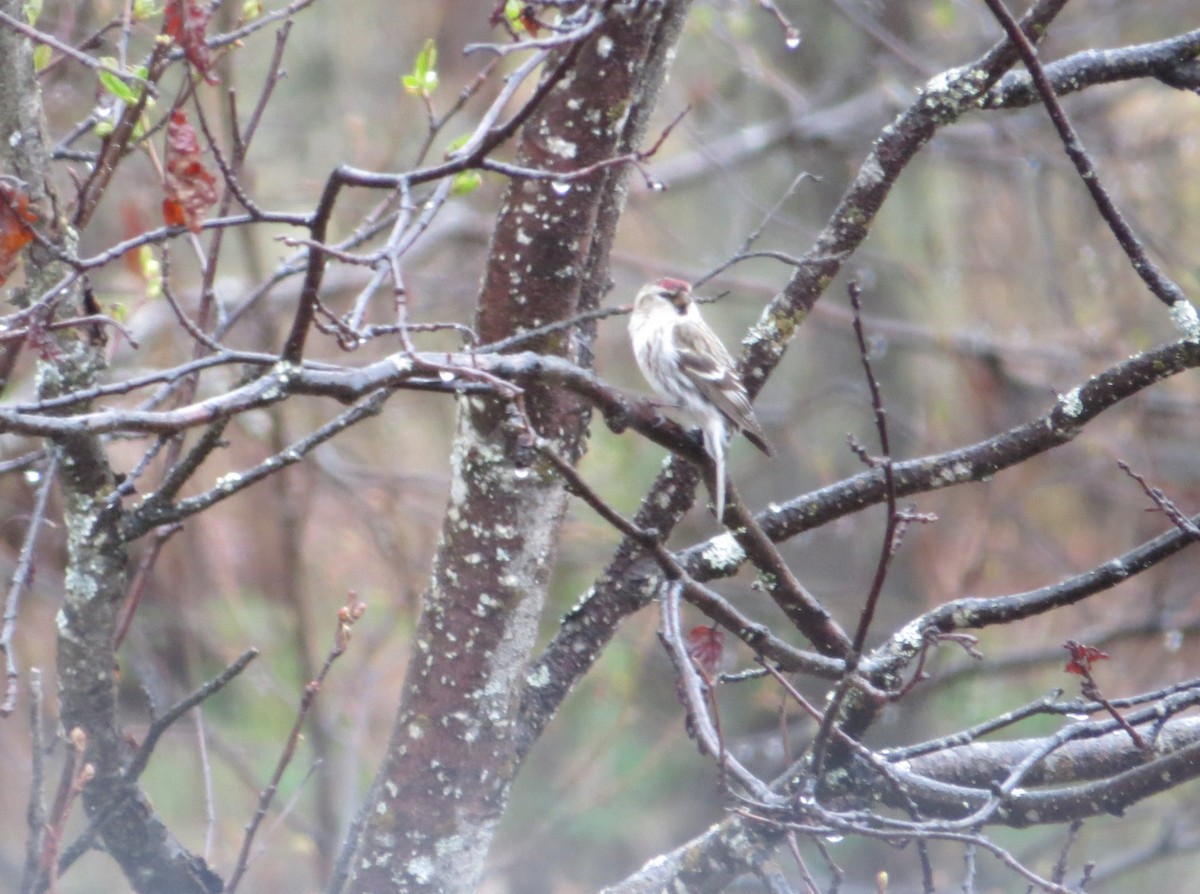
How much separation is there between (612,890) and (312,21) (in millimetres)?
6725

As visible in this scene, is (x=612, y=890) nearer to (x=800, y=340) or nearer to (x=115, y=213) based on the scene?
(x=115, y=213)

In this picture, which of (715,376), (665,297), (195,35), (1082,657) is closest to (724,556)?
(715,376)

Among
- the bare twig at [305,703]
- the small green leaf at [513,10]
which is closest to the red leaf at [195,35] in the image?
the small green leaf at [513,10]

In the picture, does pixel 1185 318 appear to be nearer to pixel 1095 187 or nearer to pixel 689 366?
pixel 1095 187

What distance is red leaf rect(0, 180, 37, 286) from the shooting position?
1.73m

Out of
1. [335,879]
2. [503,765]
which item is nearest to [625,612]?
[503,765]

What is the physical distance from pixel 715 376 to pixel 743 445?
4561mm

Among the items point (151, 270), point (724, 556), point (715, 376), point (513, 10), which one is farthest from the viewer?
point (715, 376)

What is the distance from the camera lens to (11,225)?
175 cm

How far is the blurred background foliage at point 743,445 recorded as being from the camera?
17.5 feet

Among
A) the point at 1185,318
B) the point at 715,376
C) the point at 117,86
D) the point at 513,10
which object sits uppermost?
the point at 513,10

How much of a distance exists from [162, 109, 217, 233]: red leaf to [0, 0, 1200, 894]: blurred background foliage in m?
3.06

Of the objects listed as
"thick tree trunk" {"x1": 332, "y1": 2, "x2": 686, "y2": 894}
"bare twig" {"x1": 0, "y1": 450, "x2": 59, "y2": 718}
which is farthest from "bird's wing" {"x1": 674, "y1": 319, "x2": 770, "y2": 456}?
"bare twig" {"x1": 0, "y1": 450, "x2": 59, "y2": 718}

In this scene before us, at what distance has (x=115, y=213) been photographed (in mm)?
5617
